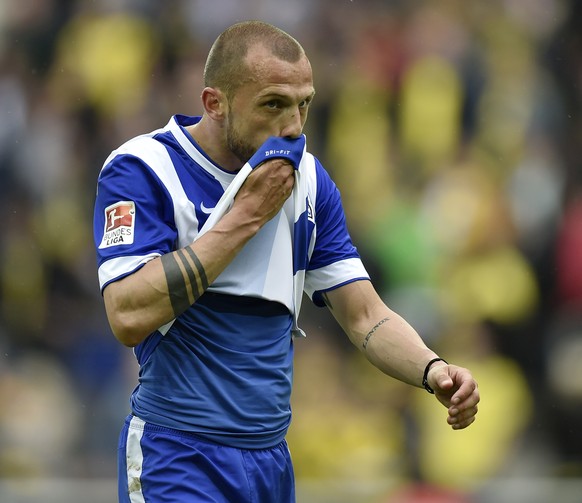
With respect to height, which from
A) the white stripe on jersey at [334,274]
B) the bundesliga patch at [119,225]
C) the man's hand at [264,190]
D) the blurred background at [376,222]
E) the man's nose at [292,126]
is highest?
the man's nose at [292,126]

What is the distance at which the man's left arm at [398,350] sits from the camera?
160 inches

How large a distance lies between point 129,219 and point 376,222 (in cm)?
525

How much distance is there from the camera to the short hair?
425cm

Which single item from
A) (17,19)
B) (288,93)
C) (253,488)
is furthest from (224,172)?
(17,19)

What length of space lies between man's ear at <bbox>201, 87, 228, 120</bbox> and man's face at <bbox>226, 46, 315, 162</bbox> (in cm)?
6

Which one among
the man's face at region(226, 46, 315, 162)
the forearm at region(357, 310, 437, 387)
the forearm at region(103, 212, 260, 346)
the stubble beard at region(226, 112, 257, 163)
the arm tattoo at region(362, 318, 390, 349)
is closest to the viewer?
A: the forearm at region(103, 212, 260, 346)

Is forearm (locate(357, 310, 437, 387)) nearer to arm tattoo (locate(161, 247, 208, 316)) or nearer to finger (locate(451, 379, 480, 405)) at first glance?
finger (locate(451, 379, 480, 405))

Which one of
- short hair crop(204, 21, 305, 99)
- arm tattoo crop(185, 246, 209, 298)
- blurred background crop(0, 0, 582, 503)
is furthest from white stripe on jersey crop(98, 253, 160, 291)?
blurred background crop(0, 0, 582, 503)

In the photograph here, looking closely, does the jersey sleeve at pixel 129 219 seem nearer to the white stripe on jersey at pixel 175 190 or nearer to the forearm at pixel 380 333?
the white stripe on jersey at pixel 175 190

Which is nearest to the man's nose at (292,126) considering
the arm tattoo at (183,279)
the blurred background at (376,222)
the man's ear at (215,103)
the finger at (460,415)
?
the man's ear at (215,103)

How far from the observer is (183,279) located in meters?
3.97

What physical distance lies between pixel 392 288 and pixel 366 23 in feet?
8.14

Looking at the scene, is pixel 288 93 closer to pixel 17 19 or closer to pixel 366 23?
pixel 366 23

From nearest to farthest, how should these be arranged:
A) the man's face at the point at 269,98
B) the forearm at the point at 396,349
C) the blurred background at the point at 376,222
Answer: the man's face at the point at 269,98 < the forearm at the point at 396,349 < the blurred background at the point at 376,222
